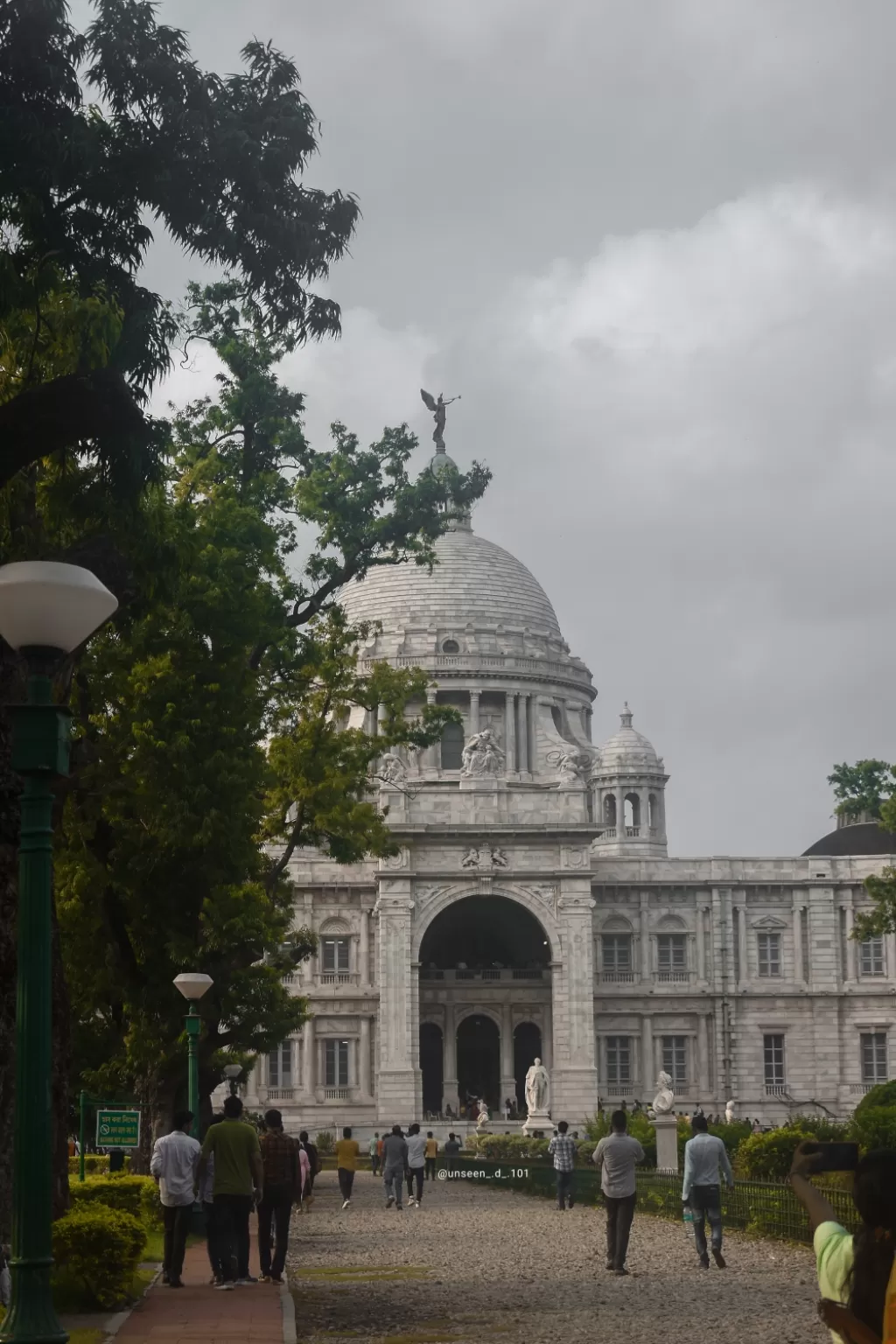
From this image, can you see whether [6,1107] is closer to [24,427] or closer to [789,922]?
[24,427]

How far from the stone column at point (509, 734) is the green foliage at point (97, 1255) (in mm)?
68412

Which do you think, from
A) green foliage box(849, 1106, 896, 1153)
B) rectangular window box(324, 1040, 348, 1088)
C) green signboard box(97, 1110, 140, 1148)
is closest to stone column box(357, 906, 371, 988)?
rectangular window box(324, 1040, 348, 1088)

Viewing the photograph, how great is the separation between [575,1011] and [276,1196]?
165 feet

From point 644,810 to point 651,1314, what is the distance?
239ft

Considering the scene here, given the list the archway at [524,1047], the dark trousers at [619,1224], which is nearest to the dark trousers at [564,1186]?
the dark trousers at [619,1224]

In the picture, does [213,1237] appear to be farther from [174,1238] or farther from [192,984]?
[192,984]

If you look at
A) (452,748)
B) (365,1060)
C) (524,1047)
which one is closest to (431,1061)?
(524,1047)

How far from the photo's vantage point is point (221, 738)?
29641mm

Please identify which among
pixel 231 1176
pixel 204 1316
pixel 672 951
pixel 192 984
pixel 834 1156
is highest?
pixel 672 951

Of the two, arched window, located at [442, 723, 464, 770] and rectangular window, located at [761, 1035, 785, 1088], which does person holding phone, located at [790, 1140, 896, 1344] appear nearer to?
rectangular window, located at [761, 1035, 785, 1088]

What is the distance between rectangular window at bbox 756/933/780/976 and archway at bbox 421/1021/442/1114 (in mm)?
13031

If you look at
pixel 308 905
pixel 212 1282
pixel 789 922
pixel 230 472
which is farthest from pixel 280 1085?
pixel 212 1282

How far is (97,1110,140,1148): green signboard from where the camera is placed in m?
22.8

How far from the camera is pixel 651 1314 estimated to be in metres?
17.7
